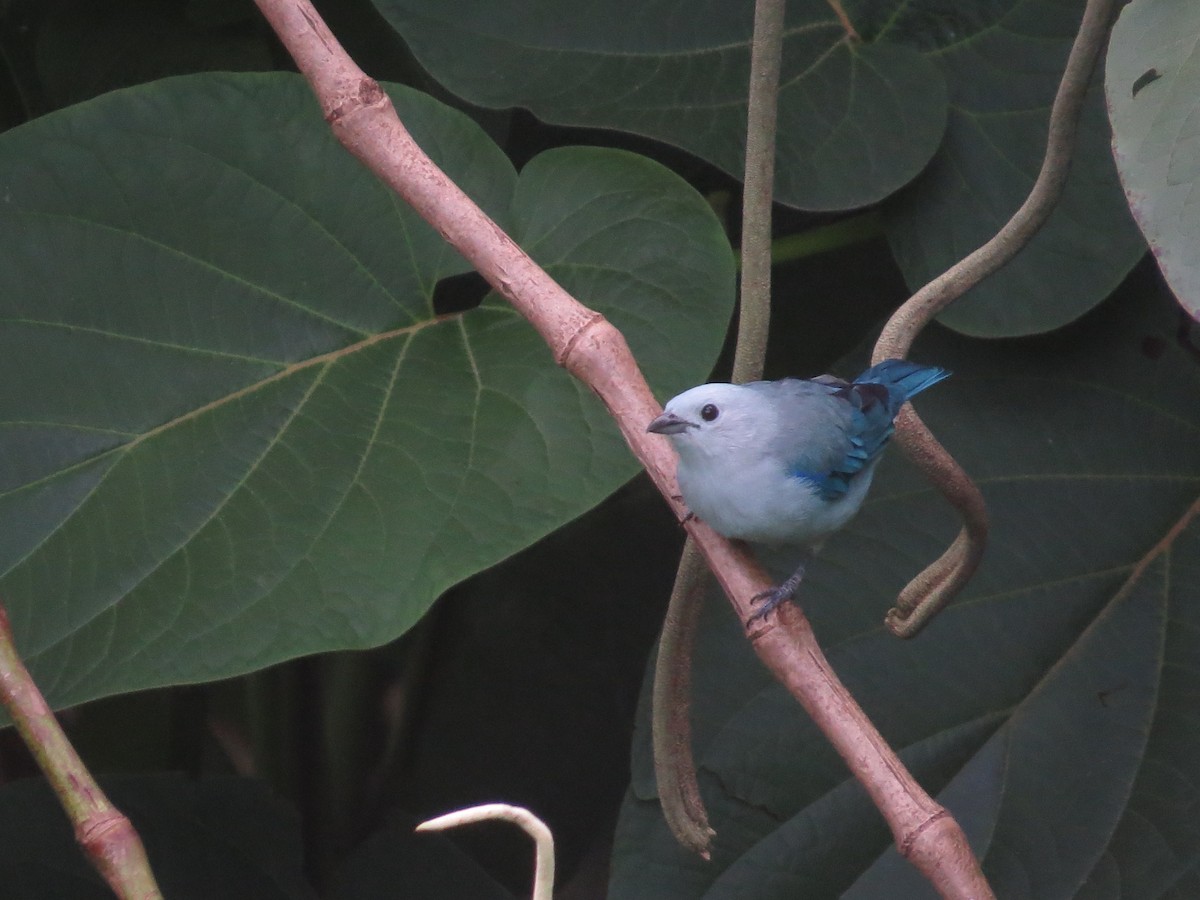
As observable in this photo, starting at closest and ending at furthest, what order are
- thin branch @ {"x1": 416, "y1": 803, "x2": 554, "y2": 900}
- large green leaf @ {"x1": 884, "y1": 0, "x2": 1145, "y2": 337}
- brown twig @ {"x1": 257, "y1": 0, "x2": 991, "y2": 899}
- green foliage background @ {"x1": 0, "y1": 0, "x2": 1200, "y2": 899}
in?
thin branch @ {"x1": 416, "y1": 803, "x2": 554, "y2": 900}, brown twig @ {"x1": 257, "y1": 0, "x2": 991, "y2": 899}, green foliage background @ {"x1": 0, "y1": 0, "x2": 1200, "y2": 899}, large green leaf @ {"x1": 884, "y1": 0, "x2": 1145, "y2": 337}

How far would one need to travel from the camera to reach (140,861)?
0.68 meters

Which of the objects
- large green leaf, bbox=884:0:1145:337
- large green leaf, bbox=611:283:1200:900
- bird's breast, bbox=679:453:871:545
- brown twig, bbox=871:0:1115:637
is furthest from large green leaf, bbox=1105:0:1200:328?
large green leaf, bbox=611:283:1200:900

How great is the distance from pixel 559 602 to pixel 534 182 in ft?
2.42

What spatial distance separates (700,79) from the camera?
4.52 feet

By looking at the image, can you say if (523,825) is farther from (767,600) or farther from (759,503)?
(759,503)

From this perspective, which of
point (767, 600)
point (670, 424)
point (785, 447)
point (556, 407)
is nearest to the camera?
point (767, 600)

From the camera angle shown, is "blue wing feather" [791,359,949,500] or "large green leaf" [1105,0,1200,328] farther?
"blue wing feather" [791,359,949,500]

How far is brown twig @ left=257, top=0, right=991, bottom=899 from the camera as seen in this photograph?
76 centimetres

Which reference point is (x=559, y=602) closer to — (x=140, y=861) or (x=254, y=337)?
(x=254, y=337)

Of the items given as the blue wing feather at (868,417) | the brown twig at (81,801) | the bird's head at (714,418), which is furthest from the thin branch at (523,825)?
the blue wing feather at (868,417)

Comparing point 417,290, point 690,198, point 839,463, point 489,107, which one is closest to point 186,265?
point 417,290

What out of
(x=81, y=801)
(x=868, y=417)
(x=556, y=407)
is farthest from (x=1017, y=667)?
(x=81, y=801)

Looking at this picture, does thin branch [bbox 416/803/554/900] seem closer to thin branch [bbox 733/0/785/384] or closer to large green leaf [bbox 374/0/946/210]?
thin branch [bbox 733/0/785/384]

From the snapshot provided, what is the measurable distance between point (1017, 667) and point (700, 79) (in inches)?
29.8
